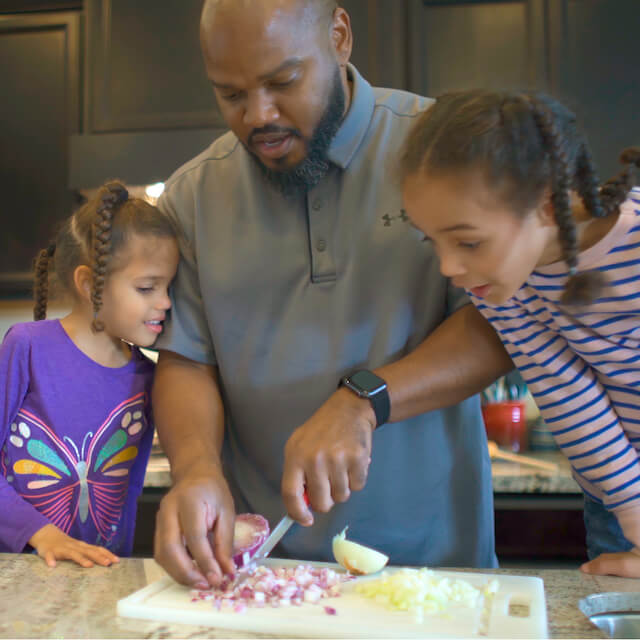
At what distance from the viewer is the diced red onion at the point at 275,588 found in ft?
2.71

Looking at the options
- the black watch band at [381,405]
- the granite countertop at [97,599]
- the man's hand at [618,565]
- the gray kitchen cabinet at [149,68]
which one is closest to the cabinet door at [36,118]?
the gray kitchen cabinet at [149,68]

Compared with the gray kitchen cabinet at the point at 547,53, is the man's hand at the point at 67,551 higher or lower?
lower

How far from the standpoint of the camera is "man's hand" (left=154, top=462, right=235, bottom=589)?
0.87m

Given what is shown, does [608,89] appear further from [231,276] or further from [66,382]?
[66,382]

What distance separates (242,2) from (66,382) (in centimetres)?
67

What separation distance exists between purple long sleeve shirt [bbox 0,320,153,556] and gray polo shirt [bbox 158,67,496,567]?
0.20 meters

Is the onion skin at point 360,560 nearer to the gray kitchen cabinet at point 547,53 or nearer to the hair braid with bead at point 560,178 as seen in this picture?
the hair braid with bead at point 560,178

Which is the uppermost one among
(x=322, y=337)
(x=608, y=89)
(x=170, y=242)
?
(x=608, y=89)

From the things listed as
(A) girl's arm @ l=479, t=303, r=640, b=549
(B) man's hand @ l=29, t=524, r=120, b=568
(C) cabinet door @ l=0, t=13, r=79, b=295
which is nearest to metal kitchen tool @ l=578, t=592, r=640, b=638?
(A) girl's arm @ l=479, t=303, r=640, b=549

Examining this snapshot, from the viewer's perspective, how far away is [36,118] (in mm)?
2355

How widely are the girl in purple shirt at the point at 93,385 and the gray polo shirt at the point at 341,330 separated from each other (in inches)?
4.5

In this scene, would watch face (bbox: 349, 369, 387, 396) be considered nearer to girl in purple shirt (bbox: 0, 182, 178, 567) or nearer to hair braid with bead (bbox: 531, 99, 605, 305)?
hair braid with bead (bbox: 531, 99, 605, 305)

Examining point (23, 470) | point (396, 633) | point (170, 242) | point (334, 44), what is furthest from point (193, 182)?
point (396, 633)

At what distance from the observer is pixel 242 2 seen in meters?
1.03
